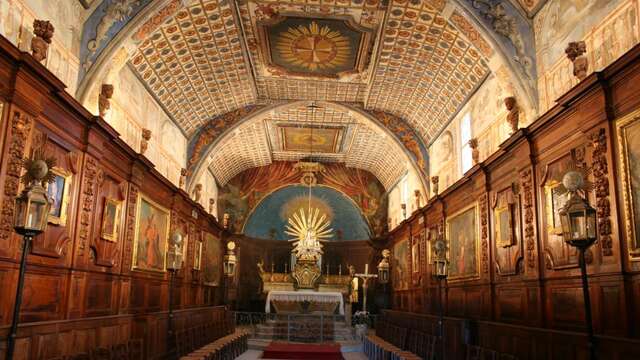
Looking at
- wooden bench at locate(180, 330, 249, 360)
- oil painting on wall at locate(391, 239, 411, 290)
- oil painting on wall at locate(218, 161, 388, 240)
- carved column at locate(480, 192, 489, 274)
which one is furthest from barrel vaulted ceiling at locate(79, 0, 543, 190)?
oil painting on wall at locate(218, 161, 388, 240)

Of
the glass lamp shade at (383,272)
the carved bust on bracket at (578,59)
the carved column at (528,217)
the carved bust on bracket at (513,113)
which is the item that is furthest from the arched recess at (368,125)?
the carved bust on bracket at (578,59)

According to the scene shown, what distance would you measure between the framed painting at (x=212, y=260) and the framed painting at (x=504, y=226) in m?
13.2

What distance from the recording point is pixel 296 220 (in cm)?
2927

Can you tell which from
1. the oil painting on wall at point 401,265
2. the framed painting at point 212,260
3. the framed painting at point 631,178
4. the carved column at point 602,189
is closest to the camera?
the framed painting at point 631,178

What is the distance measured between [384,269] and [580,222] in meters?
19.1

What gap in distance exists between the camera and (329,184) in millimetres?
28469

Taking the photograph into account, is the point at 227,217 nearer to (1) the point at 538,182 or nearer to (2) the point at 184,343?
(2) the point at 184,343

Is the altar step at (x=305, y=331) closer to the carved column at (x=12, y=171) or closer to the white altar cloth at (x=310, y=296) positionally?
the white altar cloth at (x=310, y=296)

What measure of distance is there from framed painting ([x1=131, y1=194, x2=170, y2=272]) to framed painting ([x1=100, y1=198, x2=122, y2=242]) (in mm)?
1283

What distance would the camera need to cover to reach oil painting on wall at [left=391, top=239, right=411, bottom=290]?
22.1 m

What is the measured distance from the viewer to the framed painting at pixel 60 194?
900 cm

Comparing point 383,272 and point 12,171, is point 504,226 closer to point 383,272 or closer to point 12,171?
point 12,171

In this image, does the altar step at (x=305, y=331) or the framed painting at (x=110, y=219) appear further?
the altar step at (x=305, y=331)

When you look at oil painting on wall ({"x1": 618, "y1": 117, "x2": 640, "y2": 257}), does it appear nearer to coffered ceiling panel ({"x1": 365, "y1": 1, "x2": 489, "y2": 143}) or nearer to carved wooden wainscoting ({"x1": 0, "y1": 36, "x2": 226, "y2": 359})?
coffered ceiling panel ({"x1": 365, "y1": 1, "x2": 489, "y2": 143})
